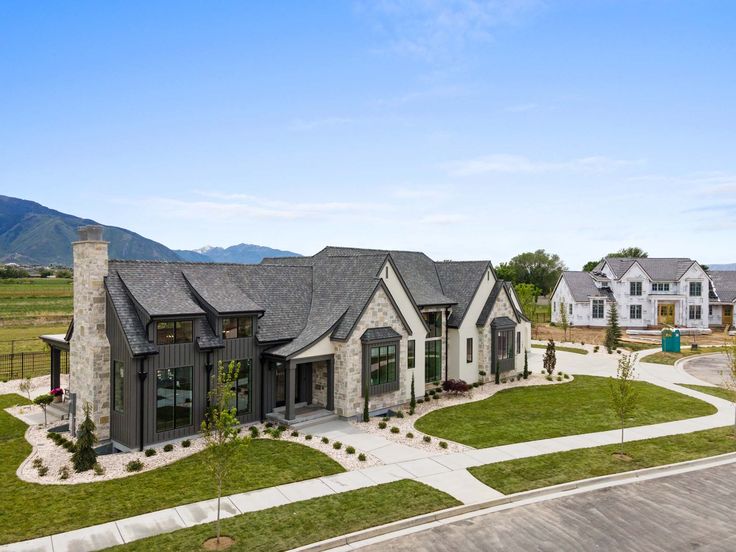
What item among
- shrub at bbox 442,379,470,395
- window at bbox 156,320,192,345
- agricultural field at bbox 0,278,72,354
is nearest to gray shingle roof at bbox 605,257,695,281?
shrub at bbox 442,379,470,395

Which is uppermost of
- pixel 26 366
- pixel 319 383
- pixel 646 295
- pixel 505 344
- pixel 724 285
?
pixel 724 285

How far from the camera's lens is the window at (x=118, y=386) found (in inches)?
754

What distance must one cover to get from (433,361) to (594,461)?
13.2 metres

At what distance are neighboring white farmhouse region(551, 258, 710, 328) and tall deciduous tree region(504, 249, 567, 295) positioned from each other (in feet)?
161

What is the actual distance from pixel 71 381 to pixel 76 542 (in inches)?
455

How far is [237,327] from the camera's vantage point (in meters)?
22.0

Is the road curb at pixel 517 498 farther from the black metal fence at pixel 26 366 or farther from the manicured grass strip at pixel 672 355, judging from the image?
the black metal fence at pixel 26 366

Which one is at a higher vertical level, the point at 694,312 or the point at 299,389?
the point at 694,312

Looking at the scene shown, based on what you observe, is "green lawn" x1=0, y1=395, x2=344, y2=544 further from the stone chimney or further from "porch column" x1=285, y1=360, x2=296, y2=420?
the stone chimney

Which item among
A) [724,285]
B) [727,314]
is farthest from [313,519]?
[724,285]

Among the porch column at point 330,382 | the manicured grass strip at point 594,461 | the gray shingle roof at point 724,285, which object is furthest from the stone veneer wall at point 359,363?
→ the gray shingle roof at point 724,285

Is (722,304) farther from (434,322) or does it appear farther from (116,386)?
(116,386)

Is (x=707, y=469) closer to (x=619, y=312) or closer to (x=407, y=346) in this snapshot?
(x=407, y=346)

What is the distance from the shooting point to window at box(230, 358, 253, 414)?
2188 cm
